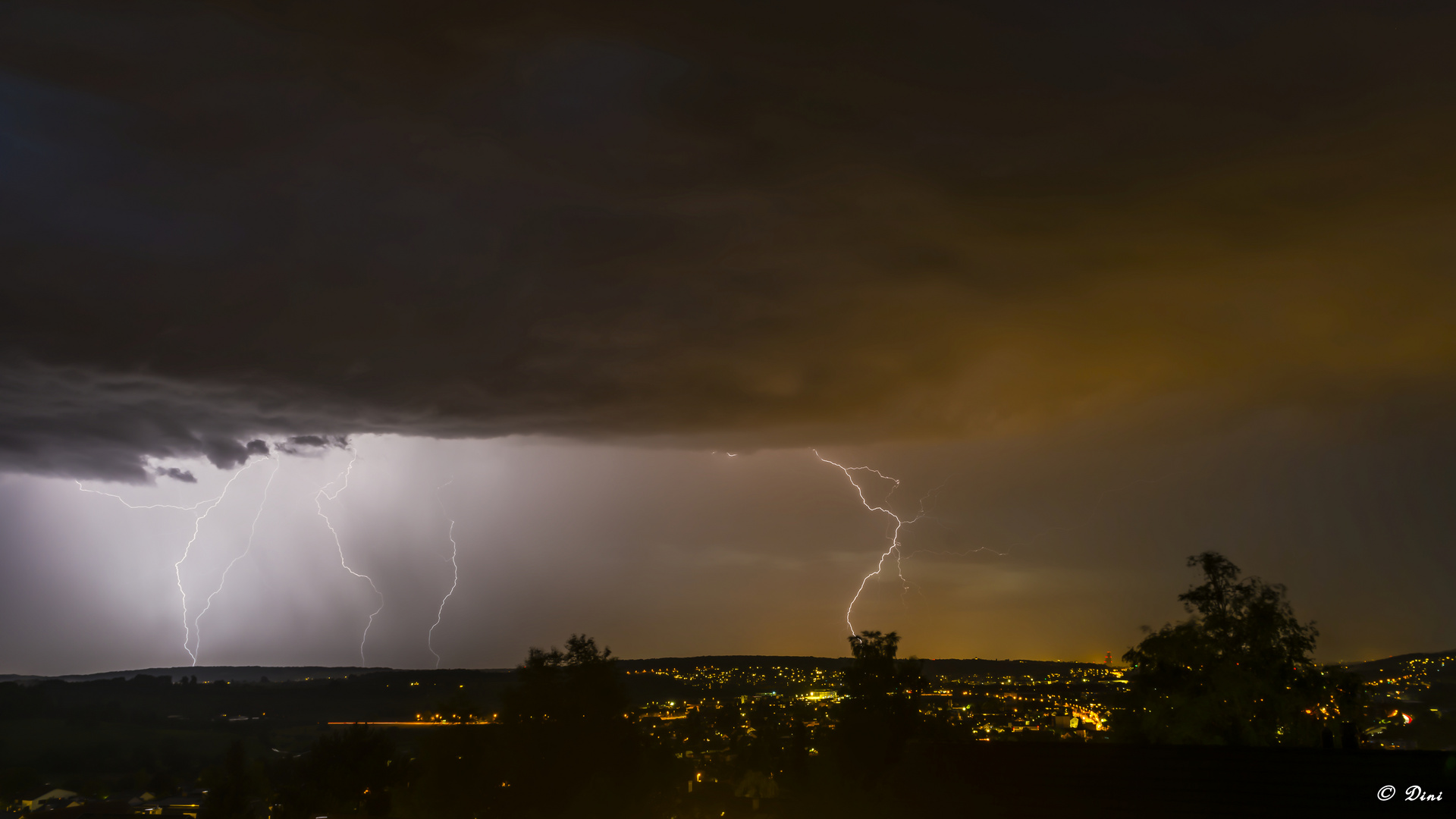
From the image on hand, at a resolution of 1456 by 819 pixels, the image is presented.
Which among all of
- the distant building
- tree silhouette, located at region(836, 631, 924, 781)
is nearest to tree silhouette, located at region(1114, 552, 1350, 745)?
tree silhouette, located at region(836, 631, 924, 781)

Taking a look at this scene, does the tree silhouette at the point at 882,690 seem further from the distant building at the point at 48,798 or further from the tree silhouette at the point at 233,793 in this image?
the distant building at the point at 48,798

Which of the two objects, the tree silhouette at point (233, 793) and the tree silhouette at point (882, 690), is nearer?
the tree silhouette at point (233, 793)

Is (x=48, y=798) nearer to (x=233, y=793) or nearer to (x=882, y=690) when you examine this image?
(x=233, y=793)

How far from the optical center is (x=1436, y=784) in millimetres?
16078

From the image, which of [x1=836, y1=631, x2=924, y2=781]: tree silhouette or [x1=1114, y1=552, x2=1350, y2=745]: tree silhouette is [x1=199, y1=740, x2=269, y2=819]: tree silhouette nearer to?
[x1=836, y1=631, x2=924, y2=781]: tree silhouette

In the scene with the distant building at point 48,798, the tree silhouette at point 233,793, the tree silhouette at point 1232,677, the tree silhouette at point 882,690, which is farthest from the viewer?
the distant building at point 48,798

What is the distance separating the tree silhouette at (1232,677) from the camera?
26812mm

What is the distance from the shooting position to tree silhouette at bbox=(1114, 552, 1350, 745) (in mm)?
26812

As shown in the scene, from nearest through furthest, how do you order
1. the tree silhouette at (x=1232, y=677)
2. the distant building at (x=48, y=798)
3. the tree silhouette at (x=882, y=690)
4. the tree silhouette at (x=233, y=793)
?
the tree silhouette at (x=1232, y=677)
the tree silhouette at (x=233, y=793)
the tree silhouette at (x=882, y=690)
the distant building at (x=48, y=798)

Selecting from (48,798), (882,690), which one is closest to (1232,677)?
(882,690)

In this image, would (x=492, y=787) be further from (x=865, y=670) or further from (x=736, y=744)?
(x=736, y=744)

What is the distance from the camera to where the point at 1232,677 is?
27.5m

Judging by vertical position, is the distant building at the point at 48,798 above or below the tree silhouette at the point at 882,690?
below

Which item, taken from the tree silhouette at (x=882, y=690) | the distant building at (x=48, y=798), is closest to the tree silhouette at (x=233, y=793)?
the tree silhouette at (x=882, y=690)
